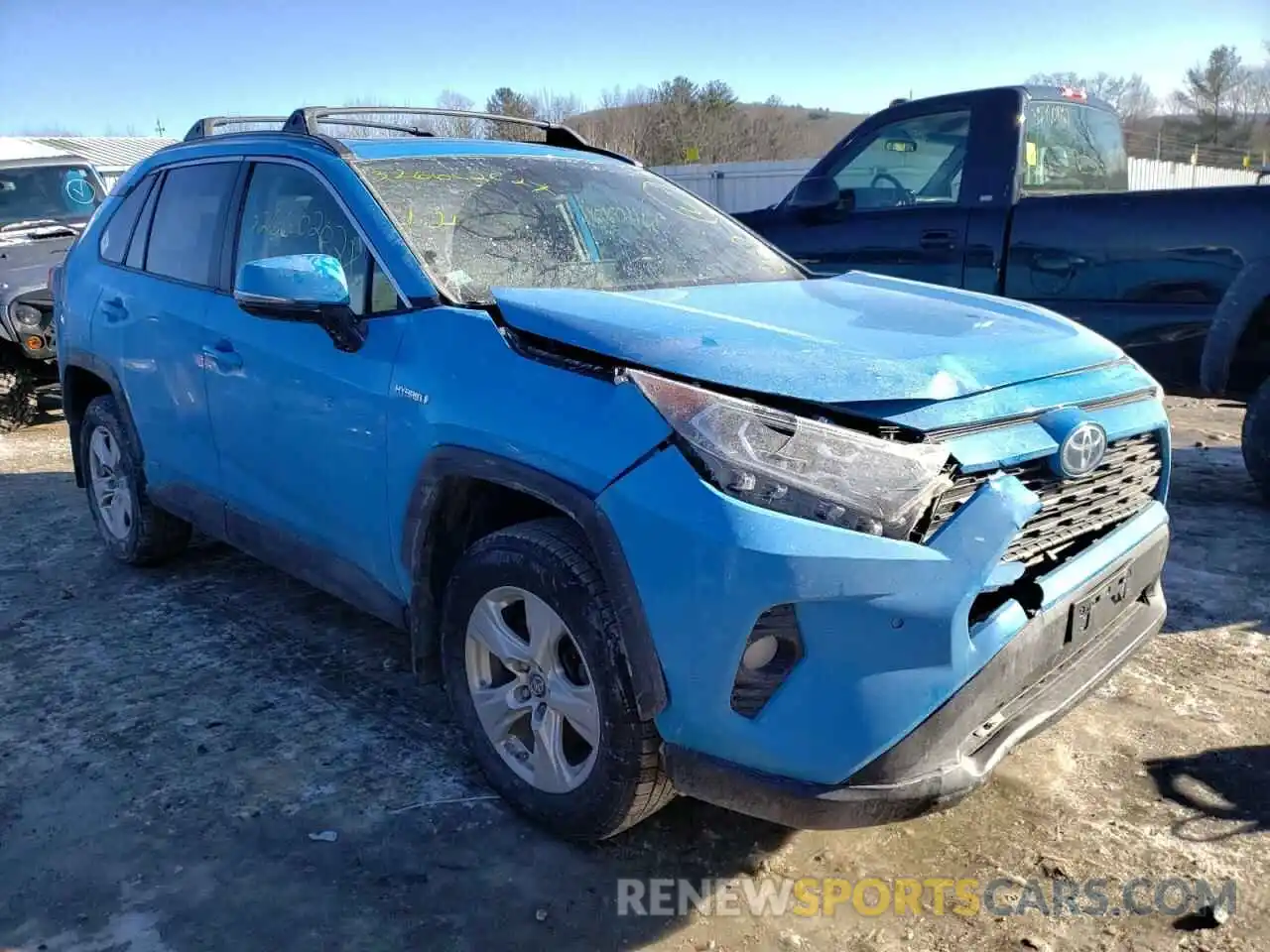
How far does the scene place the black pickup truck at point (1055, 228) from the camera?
4.84m

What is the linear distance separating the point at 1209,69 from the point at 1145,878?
55.9m

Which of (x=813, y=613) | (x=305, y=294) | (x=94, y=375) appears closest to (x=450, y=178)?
(x=305, y=294)

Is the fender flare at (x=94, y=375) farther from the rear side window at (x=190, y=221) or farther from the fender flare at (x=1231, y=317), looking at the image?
the fender flare at (x=1231, y=317)

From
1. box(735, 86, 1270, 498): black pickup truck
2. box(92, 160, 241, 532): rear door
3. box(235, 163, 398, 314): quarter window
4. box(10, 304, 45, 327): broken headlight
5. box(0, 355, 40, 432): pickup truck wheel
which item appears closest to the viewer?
box(235, 163, 398, 314): quarter window

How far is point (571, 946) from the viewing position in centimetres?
237

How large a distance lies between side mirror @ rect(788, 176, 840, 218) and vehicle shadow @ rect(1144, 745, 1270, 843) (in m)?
3.79

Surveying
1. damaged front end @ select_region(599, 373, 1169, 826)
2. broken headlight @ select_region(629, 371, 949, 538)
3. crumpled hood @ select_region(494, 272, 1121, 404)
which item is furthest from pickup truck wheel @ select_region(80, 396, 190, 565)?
broken headlight @ select_region(629, 371, 949, 538)

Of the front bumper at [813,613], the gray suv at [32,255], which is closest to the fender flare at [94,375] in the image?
the gray suv at [32,255]

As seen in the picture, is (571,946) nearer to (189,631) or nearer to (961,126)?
(189,631)

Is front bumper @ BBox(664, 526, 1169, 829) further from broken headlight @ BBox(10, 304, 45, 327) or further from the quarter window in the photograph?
broken headlight @ BBox(10, 304, 45, 327)

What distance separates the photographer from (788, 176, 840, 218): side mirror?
19.5 ft

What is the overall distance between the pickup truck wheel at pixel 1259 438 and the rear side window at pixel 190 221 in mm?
4607

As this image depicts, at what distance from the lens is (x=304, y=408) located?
10.5 feet

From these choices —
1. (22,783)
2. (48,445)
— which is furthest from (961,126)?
(48,445)
